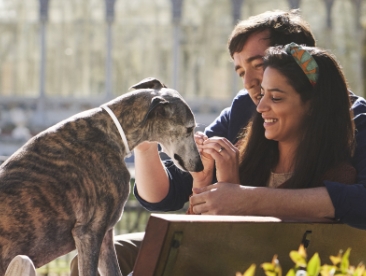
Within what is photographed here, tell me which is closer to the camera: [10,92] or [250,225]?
[250,225]

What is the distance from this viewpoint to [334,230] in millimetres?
2307

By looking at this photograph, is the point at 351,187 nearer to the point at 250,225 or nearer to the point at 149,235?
the point at 250,225

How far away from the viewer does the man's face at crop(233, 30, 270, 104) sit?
10.1 feet

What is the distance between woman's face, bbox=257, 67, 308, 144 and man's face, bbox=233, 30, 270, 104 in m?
0.35

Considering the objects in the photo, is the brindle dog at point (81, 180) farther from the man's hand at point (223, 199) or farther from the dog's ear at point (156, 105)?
the man's hand at point (223, 199)

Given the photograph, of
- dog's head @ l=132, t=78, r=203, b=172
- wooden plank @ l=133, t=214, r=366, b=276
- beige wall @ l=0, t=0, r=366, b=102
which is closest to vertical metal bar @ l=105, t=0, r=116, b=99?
beige wall @ l=0, t=0, r=366, b=102

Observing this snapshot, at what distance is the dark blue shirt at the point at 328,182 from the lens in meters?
2.38

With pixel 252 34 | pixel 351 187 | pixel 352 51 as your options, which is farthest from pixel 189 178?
pixel 352 51

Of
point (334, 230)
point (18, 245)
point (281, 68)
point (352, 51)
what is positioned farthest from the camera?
point (352, 51)

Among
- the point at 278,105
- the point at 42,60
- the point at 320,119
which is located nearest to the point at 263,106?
the point at 278,105

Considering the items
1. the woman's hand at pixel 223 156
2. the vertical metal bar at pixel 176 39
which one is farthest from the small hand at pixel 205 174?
the vertical metal bar at pixel 176 39

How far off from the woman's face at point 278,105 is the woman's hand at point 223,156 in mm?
184

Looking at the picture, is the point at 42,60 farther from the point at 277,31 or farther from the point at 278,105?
the point at 278,105

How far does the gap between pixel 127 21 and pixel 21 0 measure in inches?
119
